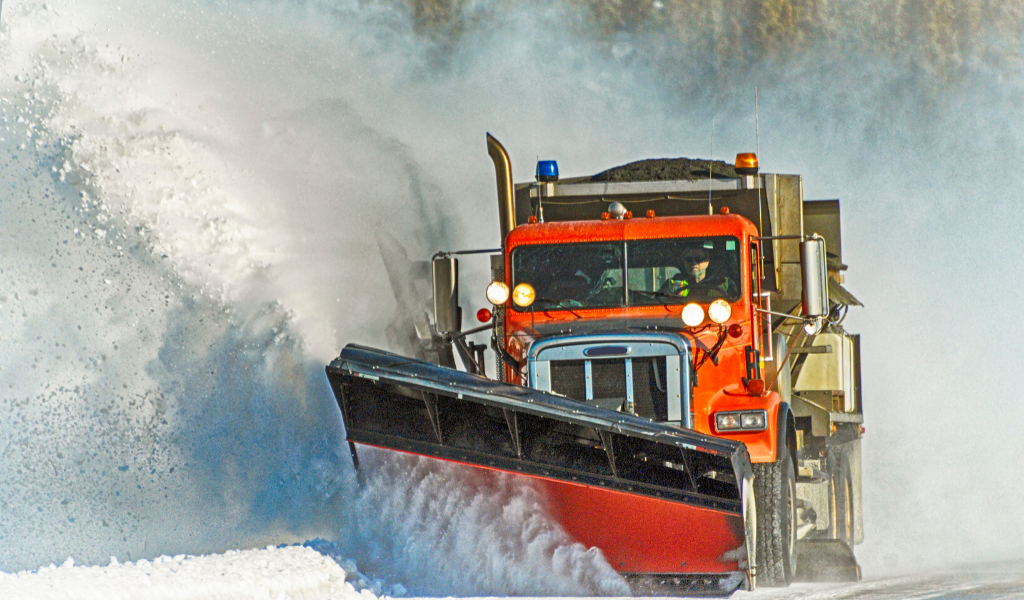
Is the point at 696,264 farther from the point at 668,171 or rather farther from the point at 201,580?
the point at 201,580

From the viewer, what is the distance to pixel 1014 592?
25.5 feet

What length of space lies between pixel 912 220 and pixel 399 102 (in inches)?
331

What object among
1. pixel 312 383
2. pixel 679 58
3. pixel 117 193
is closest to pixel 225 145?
pixel 117 193

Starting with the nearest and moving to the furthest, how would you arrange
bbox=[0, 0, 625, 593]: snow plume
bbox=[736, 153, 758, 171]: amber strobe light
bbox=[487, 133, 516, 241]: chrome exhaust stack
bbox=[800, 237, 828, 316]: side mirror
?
1. bbox=[0, 0, 625, 593]: snow plume
2. bbox=[800, 237, 828, 316]: side mirror
3. bbox=[736, 153, 758, 171]: amber strobe light
4. bbox=[487, 133, 516, 241]: chrome exhaust stack

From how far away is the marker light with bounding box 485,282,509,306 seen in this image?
916 cm

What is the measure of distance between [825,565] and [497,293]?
324cm

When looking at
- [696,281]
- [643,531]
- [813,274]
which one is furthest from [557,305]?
[643,531]

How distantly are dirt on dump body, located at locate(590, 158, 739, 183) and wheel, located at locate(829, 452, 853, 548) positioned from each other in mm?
3000

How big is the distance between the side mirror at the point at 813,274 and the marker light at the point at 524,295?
6.20 ft

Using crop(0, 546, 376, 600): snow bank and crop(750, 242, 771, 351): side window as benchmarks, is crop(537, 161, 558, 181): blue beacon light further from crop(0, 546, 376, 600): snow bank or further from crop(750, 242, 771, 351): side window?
crop(0, 546, 376, 600): snow bank

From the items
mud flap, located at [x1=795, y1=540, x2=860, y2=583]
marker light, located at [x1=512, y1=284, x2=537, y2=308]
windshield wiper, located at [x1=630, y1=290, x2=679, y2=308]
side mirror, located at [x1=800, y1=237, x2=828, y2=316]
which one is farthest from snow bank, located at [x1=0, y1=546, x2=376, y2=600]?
mud flap, located at [x1=795, y1=540, x2=860, y2=583]

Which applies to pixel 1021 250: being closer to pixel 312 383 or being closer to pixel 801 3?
pixel 801 3

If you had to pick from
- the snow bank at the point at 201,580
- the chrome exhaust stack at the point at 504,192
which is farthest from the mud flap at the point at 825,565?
the snow bank at the point at 201,580

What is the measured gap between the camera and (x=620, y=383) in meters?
8.29
